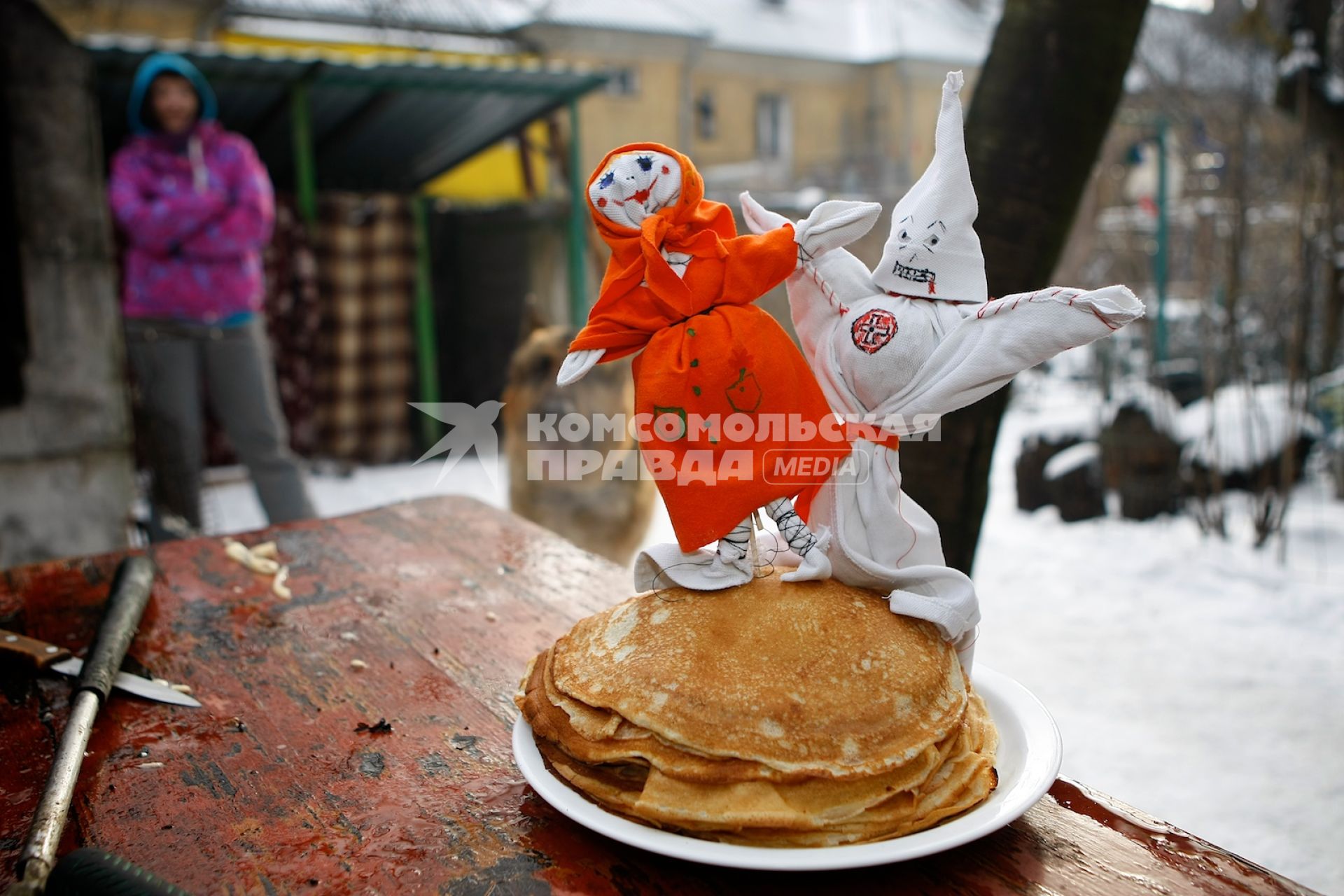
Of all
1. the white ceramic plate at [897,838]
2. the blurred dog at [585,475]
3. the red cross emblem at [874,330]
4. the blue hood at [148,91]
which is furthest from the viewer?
the blue hood at [148,91]

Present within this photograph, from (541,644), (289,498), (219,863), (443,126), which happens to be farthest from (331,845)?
(443,126)

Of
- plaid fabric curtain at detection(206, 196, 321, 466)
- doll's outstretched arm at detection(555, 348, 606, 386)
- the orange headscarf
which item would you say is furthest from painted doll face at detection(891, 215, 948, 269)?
plaid fabric curtain at detection(206, 196, 321, 466)

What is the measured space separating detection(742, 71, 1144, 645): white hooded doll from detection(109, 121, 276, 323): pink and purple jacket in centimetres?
319

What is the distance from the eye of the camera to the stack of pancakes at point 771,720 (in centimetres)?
100

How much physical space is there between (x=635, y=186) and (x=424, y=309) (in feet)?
18.4

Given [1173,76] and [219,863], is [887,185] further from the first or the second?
[219,863]

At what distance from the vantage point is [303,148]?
553 centimetres

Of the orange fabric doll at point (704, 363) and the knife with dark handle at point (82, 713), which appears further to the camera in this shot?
the orange fabric doll at point (704, 363)

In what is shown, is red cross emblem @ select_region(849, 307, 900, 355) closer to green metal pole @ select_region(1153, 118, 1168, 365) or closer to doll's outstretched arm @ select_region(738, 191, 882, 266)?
doll's outstretched arm @ select_region(738, 191, 882, 266)

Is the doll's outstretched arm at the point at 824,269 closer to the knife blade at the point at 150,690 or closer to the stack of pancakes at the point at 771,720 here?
the stack of pancakes at the point at 771,720

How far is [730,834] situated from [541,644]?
736mm

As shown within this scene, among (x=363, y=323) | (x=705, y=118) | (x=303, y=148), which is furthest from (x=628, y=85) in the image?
(x=303, y=148)

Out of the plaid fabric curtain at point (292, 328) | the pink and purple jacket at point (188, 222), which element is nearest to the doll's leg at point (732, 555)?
the pink and purple jacket at point (188, 222)

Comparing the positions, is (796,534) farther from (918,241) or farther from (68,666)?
(68,666)
